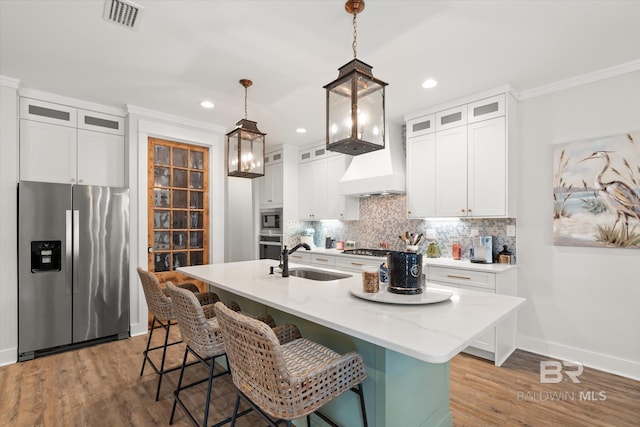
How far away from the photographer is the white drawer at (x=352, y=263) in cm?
406

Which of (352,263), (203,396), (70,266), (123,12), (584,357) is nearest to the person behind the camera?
(123,12)

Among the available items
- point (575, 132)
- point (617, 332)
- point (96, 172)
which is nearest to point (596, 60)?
point (575, 132)

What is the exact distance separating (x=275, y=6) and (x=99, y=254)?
3.15 metres

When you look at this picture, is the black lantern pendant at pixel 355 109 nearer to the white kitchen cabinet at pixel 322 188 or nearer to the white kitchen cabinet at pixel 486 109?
the white kitchen cabinet at pixel 486 109

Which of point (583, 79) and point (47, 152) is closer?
point (583, 79)

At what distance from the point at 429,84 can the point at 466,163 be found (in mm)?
934

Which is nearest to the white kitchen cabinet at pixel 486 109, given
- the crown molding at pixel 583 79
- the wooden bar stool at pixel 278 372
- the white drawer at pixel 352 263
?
the crown molding at pixel 583 79

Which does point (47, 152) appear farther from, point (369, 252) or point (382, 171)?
point (369, 252)

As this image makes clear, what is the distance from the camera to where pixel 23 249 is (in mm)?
3135

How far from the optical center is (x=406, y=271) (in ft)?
5.68

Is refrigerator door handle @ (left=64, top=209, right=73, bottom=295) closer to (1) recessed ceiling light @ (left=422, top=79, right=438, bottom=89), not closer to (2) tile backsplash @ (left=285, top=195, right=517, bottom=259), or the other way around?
(2) tile backsplash @ (left=285, top=195, right=517, bottom=259)

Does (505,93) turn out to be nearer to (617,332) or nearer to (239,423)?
(617,332)

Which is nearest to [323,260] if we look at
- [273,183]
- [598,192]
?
[273,183]

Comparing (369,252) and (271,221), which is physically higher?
(271,221)
